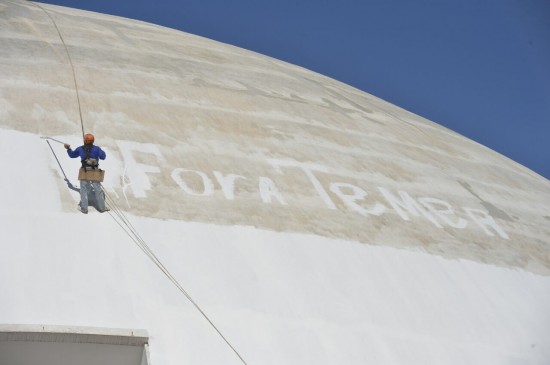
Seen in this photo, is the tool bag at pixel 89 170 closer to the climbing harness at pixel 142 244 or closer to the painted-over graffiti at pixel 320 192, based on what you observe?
the climbing harness at pixel 142 244

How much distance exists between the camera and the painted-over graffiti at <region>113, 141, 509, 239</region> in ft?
35.9

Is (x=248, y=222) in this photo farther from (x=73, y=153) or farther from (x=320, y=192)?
(x=73, y=153)

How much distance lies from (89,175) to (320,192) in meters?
3.27

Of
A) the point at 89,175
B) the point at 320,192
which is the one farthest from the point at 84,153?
the point at 320,192

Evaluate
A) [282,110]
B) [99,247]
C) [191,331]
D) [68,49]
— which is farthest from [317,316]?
[68,49]

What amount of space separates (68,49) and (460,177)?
613 cm

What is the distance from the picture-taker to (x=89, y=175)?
977 cm

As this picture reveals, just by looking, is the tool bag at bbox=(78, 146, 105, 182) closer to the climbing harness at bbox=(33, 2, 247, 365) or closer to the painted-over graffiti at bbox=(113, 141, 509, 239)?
the climbing harness at bbox=(33, 2, 247, 365)

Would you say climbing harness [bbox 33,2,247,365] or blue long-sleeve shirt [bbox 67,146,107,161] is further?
blue long-sleeve shirt [bbox 67,146,107,161]

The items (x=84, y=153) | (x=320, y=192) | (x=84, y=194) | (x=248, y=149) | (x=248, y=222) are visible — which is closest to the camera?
(x=84, y=194)

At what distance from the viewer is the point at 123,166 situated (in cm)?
1089

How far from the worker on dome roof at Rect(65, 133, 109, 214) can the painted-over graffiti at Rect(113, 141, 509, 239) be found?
64 cm

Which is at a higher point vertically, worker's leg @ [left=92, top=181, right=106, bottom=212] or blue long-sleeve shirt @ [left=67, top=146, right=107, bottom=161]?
blue long-sleeve shirt @ [left=67, top=146, right=107, bottom=161]

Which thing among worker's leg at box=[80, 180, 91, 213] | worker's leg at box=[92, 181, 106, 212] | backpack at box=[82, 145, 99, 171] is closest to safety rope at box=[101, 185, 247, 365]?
worker's leg at box=[92, 181, 106, 212]
